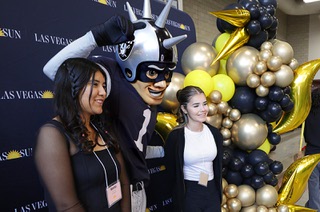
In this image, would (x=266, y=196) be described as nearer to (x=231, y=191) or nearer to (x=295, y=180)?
(x=231, y=191)

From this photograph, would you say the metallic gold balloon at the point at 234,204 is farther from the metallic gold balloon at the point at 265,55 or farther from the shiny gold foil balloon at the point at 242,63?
the metallic gold balloon at the point at 265,55

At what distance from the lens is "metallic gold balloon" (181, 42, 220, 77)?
6.79ft

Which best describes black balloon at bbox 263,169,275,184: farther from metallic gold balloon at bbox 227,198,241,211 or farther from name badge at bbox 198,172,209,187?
name badge at bbox 198,172,209,187

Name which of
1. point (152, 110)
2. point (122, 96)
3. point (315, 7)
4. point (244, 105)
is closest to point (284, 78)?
point (244, 105)

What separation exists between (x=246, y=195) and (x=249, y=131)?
46 centimetres

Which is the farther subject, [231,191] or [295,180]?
[295,180]

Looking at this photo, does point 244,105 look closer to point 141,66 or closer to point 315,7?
point 141,66

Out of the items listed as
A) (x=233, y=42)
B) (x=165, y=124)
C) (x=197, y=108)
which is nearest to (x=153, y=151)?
(x=165, y=124)

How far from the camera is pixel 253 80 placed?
1977mm

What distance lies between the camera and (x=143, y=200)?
1.42 m

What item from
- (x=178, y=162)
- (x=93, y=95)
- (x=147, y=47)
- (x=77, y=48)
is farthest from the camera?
Result: (x=178, y=162)

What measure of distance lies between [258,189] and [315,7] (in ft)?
19.8

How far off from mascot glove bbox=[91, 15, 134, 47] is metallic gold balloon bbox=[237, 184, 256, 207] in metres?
A: 1.48

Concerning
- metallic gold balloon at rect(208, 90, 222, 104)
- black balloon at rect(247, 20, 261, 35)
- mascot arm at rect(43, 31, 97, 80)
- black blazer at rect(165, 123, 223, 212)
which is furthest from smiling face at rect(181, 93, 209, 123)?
mascot arm at rect(43, 31, 97, 80)
